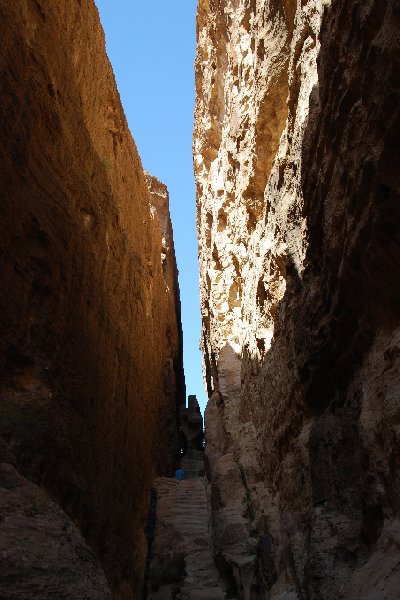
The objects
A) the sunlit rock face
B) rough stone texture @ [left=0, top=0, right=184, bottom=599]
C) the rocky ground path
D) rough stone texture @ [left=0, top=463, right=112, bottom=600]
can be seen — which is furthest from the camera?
the rocky ground path

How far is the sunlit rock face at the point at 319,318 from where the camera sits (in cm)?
345

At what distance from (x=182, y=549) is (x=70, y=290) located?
6429mm

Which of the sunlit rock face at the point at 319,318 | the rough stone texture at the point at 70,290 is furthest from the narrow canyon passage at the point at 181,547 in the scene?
the sunlit rock face at the point at 319,318

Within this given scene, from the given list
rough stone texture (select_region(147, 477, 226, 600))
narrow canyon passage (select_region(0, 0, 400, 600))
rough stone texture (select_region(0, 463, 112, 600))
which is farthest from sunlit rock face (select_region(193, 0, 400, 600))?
rough stone texture (select_region(0, 463, 112, 600))

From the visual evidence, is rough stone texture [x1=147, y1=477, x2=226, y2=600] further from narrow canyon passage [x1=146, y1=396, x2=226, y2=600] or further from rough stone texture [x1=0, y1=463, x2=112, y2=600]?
→ rough stone texture [x1=0, y1=463, x2=112, y2=600]

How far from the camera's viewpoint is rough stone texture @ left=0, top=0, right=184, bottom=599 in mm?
5141

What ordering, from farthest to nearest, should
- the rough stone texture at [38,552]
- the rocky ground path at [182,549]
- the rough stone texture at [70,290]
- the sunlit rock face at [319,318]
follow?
the rocky ground path at [182,549]
the rough stone texture at [70,290]
the sunlit rock face at [319,318]
the rough stone texture at [38,552]

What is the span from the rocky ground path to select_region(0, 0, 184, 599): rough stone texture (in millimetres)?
543

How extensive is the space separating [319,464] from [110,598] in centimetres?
199

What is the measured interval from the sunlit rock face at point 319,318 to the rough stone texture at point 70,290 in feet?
6.80

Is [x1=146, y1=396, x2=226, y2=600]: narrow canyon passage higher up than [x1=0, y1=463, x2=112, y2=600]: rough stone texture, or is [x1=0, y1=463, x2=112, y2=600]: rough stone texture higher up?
[x1=146, y1=396, x2=226, y2=600]: narrow canyon passage

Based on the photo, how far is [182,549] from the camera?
10359 mm

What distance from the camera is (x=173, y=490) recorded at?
12.5 meters

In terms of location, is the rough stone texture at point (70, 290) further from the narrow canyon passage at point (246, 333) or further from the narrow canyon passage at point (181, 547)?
Result: the narrow canyon passage at point (181, 547)
